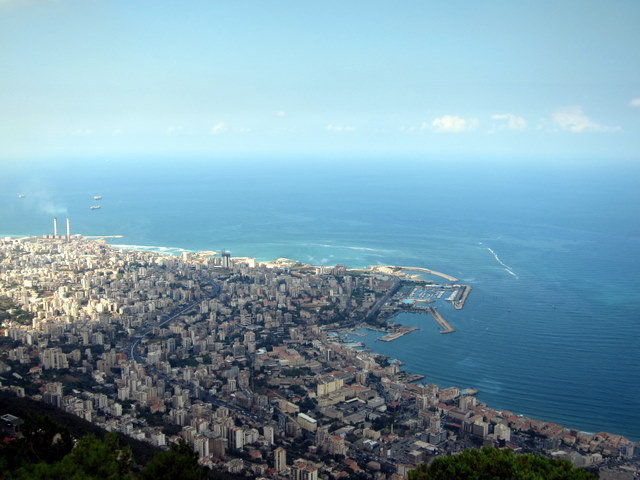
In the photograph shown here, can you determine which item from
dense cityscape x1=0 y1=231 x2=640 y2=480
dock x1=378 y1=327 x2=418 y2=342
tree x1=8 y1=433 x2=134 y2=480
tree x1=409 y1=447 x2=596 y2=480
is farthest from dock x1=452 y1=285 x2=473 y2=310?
tree x1=8 y1=433 x2=134 y2=480

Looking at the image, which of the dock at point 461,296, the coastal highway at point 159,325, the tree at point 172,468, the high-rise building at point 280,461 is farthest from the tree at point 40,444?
the dock at point 461,296

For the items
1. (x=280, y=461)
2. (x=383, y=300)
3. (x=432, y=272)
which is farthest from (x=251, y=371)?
(x=432, y=272)

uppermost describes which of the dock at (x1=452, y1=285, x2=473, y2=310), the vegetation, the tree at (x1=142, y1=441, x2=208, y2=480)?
the tree at (x1=142, y1=441, x2=208, y2=480)

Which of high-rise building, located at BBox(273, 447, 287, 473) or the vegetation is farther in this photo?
the vegetation

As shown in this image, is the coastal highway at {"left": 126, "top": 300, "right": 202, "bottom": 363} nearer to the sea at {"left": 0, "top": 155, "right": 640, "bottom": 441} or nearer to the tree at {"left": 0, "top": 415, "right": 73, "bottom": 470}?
the sea at {"left": 0, "top": 155, "right": 640, "bottom": 441}

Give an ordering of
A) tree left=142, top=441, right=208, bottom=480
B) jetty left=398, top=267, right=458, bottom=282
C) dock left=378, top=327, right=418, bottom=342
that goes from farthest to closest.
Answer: jetty left=398, top=267, right=458, bottom=282, dock left=378, top=327, right=418, bottom=342, tree left=142, top=441, right=208, bottom=480

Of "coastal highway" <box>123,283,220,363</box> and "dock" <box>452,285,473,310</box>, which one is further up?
"dock" <box>452,285,473,310</box>

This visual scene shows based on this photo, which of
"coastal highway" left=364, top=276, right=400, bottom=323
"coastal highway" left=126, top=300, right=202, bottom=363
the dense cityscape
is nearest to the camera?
the dense cityscape

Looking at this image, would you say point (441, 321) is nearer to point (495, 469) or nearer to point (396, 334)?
point (396, 334)
